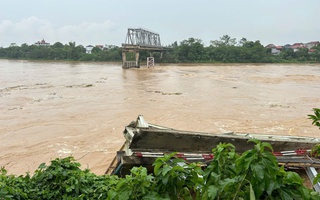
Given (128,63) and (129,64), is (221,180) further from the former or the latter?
(129,64)

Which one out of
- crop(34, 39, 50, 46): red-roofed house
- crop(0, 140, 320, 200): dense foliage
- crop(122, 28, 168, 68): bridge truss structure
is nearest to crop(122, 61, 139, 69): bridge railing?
crop(122, 28, 168, 68): bridge truss structure

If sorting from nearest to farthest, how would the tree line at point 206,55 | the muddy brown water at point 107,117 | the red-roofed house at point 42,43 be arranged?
the muddy brown water at point 107,117, the tree line at point 206,55, the red-roofed house at point 42,43

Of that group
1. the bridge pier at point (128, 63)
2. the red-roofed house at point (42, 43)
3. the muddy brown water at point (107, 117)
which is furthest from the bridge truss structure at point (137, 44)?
the red-roofed house at point (42, 43)

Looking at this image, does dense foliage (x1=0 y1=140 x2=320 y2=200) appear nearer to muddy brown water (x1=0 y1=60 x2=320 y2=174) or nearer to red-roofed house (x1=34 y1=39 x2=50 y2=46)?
muddy brown water (x1=0 y1=60 x2=320 y2=174)

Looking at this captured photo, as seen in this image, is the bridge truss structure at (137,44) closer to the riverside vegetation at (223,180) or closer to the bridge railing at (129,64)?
the bridge railing at (129,64)

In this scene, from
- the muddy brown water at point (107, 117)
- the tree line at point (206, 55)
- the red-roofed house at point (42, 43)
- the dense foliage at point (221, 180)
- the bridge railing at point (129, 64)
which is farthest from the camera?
the red-roofed house at point (42, 43)

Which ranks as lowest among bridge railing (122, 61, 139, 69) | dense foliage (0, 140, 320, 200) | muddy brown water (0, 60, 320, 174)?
muddy brown water (0, 60, 320, 174)

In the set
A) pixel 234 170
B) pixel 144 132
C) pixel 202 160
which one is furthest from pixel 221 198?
pixel 144 132

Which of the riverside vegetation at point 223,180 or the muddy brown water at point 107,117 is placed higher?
the riverside vegetation at point 223,180

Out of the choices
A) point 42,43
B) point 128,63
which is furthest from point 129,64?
point 42,43

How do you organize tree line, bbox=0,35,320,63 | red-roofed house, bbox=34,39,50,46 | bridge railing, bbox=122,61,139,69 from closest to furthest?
bridge railing, bbox=122,61,139,69
tree line, bbox=0,35,320,63
red-roofed house, bbox=34,39,50,46

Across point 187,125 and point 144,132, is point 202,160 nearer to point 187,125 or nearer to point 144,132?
point 144,132

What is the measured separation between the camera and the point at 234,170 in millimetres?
1688

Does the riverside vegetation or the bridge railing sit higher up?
the riverside vegetation
